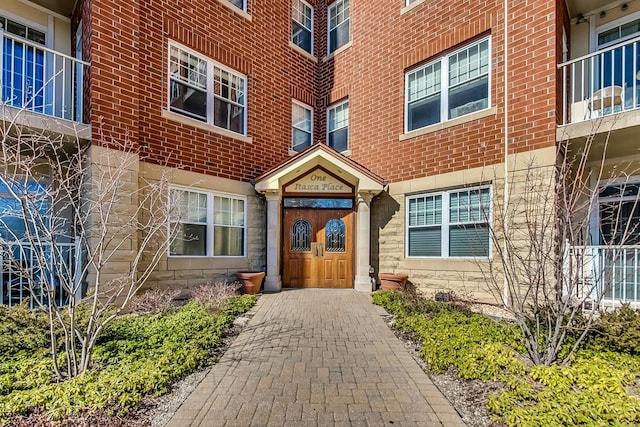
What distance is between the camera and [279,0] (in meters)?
11.5

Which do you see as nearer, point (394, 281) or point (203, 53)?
point (203, 53)

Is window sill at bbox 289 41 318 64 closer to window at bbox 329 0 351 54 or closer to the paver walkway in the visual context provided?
window at bbox 329 0 351 54

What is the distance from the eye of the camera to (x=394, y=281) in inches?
378

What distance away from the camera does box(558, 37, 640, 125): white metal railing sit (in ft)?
24.3

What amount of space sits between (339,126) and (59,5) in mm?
8039

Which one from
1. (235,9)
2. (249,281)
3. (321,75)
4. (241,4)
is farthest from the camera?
(321,75)

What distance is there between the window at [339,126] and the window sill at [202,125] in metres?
3.13

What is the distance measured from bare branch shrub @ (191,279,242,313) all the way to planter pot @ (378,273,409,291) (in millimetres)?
3912

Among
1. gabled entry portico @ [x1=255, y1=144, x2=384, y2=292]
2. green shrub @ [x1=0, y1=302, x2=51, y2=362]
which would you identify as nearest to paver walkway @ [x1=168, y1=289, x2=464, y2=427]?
green shrub @ [x1=0, y1=302, x2=51, y2=362]

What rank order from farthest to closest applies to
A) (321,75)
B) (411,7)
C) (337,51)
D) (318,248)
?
(321,75) → (337,51) → (318,248) → (411,7)

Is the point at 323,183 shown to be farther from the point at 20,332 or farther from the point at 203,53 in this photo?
the point at 20,332

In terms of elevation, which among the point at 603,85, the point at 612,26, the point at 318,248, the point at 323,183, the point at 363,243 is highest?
the point at 612,26

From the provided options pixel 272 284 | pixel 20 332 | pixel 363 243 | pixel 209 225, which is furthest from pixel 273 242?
pixel 20 332

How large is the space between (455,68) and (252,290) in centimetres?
788
